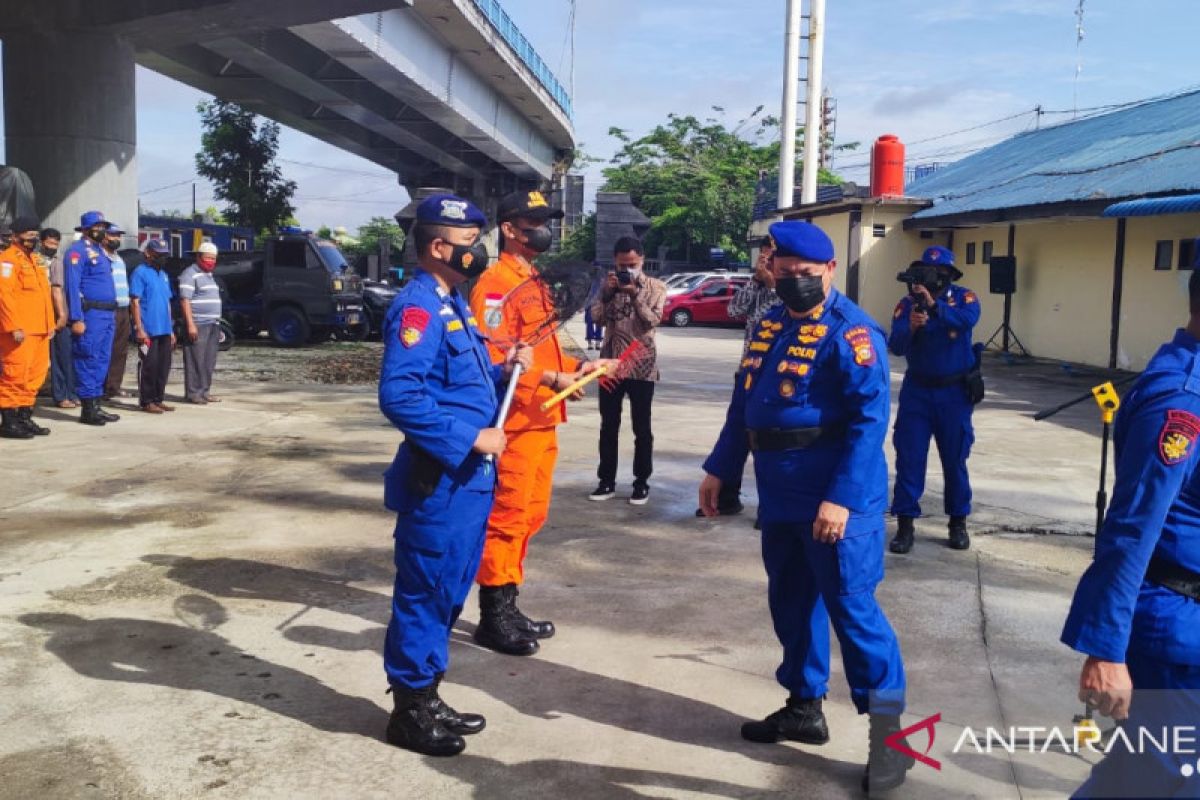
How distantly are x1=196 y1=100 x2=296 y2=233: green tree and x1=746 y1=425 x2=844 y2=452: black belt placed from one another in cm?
3875

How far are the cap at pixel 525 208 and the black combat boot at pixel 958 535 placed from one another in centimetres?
336

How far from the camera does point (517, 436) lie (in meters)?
4.55

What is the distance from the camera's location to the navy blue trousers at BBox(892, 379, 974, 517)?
20.5 ft

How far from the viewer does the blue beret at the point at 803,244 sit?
3.55 m

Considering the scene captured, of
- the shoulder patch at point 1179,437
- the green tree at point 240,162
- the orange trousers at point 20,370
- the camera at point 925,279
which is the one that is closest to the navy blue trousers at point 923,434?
the camera at point 925,279

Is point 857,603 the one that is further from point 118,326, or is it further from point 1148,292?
point 1148,292

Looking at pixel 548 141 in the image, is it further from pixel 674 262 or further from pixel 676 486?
pixel 676 486

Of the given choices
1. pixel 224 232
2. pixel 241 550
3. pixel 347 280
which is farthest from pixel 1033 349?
pixel 224 232

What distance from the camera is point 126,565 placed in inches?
224

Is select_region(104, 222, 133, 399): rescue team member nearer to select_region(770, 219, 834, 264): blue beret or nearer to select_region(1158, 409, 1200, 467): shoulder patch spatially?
select_region(770, 219, 834, 264): blue beret

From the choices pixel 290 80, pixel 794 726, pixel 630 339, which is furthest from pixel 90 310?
pixel 290 80

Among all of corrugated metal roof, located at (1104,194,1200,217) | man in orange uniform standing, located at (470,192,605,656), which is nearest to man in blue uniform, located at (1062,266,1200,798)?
man in orange uniform standing, located at (470,192,605,656)

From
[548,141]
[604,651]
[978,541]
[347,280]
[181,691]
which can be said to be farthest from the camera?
[548,141]

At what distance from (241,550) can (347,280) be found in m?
14.7
